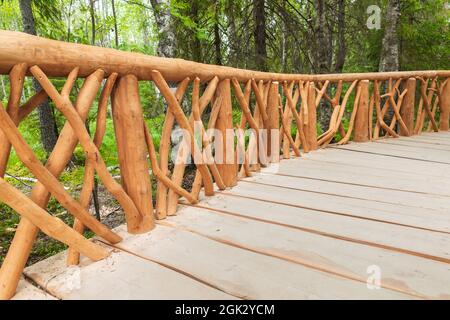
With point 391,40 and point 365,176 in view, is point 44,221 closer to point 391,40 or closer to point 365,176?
point 365,176

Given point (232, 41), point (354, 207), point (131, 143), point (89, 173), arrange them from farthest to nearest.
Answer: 1. point (232, 41)
2. point (354, 207)
3. point (131, 143)
4. point (89, 173)

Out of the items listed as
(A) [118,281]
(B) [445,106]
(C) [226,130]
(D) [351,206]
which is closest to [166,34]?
(C) [226,130]

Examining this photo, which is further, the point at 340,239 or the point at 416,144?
the point at 416,144

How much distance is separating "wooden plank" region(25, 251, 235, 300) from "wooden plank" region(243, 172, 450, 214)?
1.64 metres

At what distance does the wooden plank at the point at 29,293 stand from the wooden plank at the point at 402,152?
4.00m

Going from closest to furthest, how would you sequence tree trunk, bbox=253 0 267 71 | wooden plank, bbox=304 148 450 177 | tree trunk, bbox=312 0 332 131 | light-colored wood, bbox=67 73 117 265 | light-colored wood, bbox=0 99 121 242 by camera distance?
1. light-colored wood, bbox=0 99 121 242
2. light-colored wood, bbox=67 73 117 265
3. wooden plank, bbox=304 148 450 177
4. tree trunk, bbox=253 0 267 71
5. tree trunk, bbox=312 0 332 131

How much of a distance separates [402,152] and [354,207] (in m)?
2.37

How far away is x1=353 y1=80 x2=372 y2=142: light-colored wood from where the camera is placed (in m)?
4.81

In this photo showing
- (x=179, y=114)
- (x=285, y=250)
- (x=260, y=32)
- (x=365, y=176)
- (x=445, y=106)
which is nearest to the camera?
(x=285, y=250)

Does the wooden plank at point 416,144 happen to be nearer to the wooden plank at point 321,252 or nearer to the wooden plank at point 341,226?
the wooden plank at point 341,226

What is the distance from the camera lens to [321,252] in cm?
185

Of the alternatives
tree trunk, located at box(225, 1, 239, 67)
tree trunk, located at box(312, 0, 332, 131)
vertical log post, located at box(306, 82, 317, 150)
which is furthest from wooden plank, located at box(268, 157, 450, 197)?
tree trunk, located at box(312, 0, 332, 131)

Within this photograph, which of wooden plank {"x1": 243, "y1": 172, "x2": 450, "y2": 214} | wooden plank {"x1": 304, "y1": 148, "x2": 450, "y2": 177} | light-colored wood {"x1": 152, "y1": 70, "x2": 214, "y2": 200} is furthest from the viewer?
wooden plank {"x1": 304, "y1": 148, "x2": 450, "y2": 177}

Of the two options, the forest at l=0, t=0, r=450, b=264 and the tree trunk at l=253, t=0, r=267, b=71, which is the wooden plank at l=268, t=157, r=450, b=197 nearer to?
the forest at l=0, t=0, r=450, b=264
